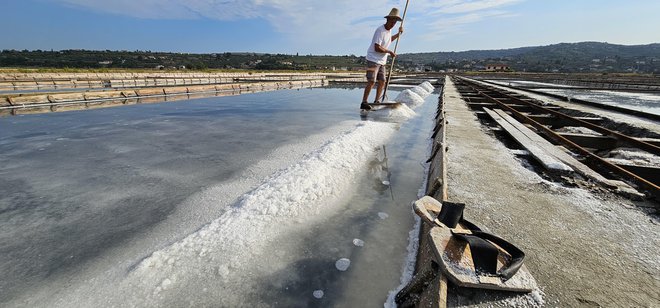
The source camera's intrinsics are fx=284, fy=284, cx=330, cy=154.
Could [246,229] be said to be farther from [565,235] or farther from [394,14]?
[394,14]

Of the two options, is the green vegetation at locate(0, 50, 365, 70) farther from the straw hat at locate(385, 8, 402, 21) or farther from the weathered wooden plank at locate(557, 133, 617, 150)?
the weathered wooden plank at locate(557, 133, 617, 150)

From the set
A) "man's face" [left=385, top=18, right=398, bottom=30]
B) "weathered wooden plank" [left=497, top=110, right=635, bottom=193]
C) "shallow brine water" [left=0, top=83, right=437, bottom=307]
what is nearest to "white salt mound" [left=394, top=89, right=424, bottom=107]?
"man's face" [left=385, top=18, right=398, bottom=30]

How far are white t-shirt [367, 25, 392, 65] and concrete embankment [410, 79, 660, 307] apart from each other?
202 inches

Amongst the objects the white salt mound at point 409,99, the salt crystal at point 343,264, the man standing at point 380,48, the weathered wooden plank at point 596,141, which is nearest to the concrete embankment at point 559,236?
the salt crystal at point 343,264

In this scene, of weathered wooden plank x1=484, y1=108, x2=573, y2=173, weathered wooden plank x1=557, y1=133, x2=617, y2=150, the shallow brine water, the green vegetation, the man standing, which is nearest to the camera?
the shallow brine water

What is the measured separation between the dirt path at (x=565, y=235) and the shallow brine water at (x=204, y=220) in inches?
23.5

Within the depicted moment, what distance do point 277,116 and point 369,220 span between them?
5.87 m

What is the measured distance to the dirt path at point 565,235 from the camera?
1.34 meters

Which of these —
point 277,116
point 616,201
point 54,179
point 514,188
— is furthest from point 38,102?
point 616,201

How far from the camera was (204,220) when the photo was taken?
2447 mm

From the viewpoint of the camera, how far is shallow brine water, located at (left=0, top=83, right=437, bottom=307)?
172 centimetres

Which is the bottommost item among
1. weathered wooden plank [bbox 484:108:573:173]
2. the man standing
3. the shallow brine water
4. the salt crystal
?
the salt crystal

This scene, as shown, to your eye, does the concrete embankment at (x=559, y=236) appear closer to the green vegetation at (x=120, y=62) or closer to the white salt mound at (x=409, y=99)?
the white salt mound at (x=409, y=99)

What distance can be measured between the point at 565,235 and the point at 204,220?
2704 mm
